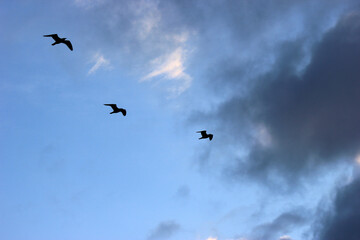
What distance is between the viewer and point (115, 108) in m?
56.7

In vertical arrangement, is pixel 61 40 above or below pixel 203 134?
above

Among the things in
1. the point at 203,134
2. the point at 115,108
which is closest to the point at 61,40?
the point at 115,108

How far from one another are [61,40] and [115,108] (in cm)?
1255

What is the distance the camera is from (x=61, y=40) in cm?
5422

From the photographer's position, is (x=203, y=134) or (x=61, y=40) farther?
(x=203, y=134)

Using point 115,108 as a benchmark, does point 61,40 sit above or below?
above

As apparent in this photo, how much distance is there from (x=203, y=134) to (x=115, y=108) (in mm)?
14509

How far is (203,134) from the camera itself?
59812 mm

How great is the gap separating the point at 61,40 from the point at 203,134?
84.6ft

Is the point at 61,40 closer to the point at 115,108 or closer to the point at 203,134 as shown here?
the point at 115,108
